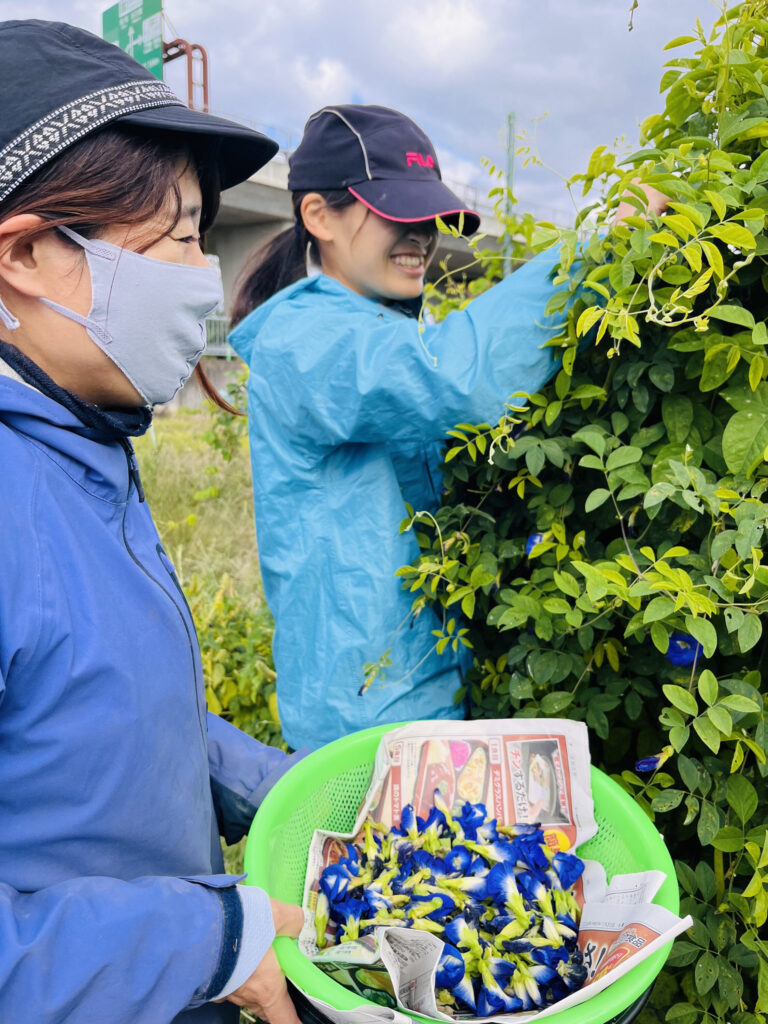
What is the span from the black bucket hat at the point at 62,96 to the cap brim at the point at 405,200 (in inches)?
27.6

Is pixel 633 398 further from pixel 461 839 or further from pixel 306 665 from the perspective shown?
pixel 306 665

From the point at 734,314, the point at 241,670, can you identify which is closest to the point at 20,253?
the point at 734,314

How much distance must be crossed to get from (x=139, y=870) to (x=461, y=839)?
1.54 ft

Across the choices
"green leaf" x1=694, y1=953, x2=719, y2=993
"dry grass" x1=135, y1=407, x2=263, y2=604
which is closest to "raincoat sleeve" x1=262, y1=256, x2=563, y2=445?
"green leaf" x1=694, y1=953, x2=719, y2=993

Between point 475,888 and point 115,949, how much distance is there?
1.69 ft

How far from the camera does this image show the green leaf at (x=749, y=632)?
943mm

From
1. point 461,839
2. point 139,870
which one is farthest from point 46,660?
point 461,839

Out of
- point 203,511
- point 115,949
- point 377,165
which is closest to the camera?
point 115,949

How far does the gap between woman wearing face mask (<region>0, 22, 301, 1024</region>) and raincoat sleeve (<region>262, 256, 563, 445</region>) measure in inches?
14.8

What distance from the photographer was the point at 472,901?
1060 mm

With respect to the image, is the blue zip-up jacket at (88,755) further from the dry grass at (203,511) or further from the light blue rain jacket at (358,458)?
the dry grass at (203,511)

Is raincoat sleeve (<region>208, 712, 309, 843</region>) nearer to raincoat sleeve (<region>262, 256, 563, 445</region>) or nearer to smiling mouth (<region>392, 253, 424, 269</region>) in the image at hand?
raincoat sleeve (<region>262, 256, 563, 445</region>)

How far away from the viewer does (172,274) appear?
3.23 feet

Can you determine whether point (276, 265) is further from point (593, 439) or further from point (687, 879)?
point (687, 879)
